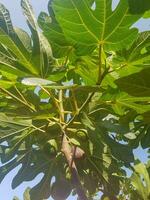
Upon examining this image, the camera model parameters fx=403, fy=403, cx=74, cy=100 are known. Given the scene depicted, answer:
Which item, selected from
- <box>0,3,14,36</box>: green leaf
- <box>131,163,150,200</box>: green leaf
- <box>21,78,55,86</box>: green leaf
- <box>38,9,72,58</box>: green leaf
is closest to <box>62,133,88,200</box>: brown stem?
<box>21,78,55,86</box>: green leaf

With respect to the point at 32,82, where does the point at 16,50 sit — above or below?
above

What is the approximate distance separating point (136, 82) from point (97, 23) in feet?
1.03

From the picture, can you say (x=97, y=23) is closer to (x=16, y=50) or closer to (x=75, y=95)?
(x=16, y=50)

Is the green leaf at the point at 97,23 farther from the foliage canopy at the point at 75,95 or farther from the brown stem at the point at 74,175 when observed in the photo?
the brown stem at the point at 74,175

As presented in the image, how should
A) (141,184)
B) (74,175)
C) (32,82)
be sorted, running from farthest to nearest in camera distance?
(141,184), (74,175), (32,82)

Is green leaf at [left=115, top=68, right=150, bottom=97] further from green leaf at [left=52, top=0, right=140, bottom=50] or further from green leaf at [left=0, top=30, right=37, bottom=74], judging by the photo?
green leaf at [left=0, top=30, right=37, bottom=74]

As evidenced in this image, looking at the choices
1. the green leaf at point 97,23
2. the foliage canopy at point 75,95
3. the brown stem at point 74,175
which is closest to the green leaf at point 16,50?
the foliage canopy at point 75,95

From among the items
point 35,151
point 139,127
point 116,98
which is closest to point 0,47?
point 116,98

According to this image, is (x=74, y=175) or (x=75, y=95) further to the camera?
(x=75, y=95)

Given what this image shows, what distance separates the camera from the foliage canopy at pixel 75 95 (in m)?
1.76

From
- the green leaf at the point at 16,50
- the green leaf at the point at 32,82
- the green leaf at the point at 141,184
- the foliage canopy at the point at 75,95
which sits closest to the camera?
the green leaf at the point at 32,82

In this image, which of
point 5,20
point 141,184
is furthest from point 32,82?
point 141,184

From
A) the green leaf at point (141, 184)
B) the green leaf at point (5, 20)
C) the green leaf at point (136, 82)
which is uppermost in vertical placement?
the green leaf at point (5, 20)

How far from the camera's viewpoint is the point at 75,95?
227cm
